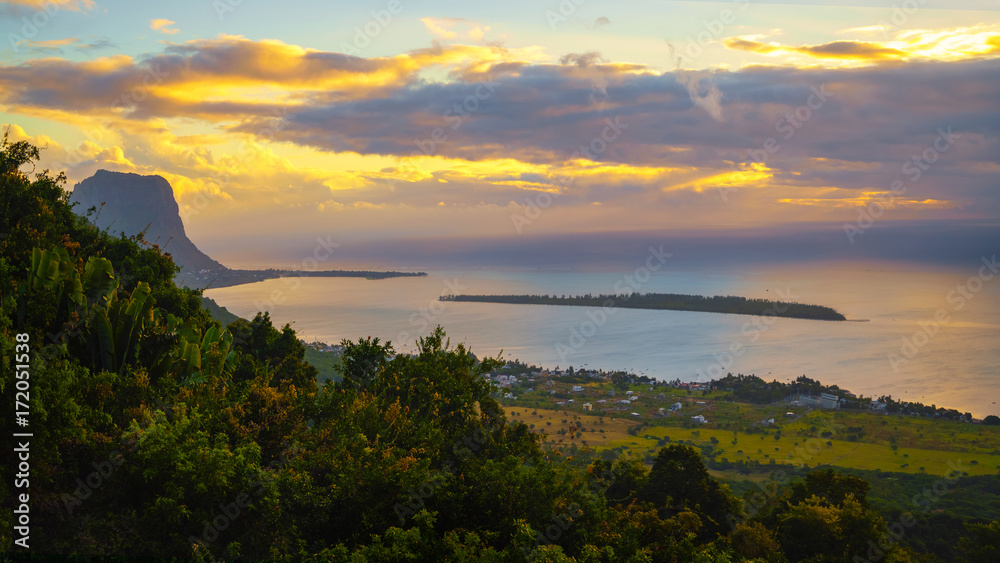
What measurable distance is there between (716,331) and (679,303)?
72.4 ft

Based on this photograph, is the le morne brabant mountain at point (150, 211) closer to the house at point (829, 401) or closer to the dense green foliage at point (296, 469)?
the house at point (829, 401)

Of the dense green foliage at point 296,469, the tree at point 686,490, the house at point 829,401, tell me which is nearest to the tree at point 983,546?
the dense green foliage at point 296,469

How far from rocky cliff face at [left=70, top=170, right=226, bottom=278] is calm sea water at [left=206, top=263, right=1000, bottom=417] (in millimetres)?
17829

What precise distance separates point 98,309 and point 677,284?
126 meters

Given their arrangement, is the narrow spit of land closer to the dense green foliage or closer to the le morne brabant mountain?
the le morne brabant mountain

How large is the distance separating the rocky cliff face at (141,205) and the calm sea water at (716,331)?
17.8 metres

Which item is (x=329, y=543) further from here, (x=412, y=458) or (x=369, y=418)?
(x=369, y=418)

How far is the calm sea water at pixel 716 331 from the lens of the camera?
5047 centimetres

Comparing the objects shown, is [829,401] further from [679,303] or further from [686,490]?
[679,303]

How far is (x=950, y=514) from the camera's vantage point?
1959 cm

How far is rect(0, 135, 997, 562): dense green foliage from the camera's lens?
22.9 ft

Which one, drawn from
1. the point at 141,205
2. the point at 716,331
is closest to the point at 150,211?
the point at 141,205

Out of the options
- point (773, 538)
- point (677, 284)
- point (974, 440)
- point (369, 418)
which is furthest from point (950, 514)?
point (677, 284)

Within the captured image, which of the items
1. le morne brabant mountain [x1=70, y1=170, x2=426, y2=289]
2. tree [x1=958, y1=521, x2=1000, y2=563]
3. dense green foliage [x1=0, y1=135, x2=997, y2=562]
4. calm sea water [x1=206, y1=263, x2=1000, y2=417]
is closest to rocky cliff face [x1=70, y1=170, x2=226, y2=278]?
le morne brabant mountain [x1=70, y1=170, x2=426, y2=289]
